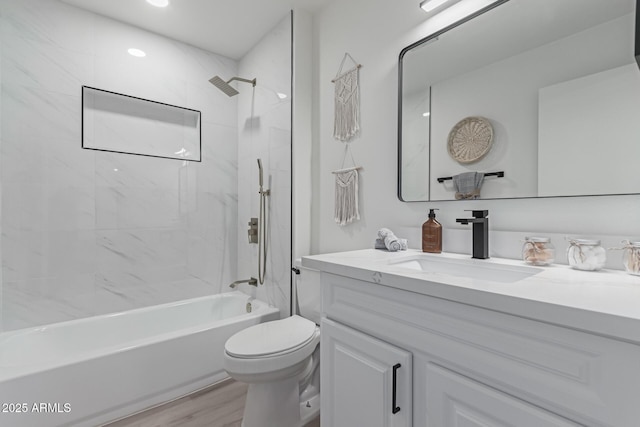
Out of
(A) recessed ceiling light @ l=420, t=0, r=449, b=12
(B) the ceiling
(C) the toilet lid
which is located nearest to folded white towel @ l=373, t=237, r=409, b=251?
(C) the toilet lid

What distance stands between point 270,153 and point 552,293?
2.06 meters

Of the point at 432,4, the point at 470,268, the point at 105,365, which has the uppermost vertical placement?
the point at 432,4

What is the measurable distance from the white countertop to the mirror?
347 millimetres

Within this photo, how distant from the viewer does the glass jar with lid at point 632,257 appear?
2.74 feet

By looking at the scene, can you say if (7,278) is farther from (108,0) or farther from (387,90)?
(387,90)

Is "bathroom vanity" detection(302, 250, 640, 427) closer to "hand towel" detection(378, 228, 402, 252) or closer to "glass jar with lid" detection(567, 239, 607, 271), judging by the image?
"glass jar with lid" detection(567, 239, 607, 271)

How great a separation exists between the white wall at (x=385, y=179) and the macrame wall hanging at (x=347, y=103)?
47 millimetres

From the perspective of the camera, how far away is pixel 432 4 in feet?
4.53

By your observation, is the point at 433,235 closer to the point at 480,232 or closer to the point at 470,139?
the point at 480,232

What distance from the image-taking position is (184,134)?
256 centimetres

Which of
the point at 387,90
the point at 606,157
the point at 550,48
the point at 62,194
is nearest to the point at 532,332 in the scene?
the point at 606,157

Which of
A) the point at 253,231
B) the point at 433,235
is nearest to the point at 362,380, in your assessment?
the point at 433,235

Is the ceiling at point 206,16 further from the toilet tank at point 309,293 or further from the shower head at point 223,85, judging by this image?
the toilet tank at point 309,293

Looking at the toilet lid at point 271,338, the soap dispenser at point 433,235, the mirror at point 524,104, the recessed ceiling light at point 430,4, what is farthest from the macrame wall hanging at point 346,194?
the recessed ceiling light at point 430,4
